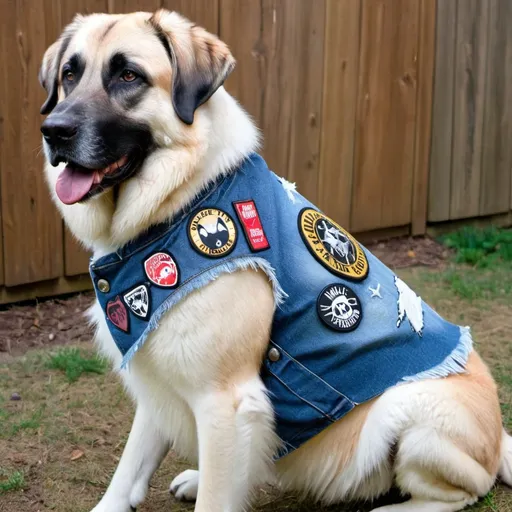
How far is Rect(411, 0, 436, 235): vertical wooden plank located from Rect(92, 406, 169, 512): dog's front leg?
13.1 feet

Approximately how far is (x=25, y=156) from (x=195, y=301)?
252 cm

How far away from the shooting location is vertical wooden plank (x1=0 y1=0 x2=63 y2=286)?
4.55 metres

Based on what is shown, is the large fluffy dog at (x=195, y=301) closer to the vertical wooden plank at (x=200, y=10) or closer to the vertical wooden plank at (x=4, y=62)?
the vertical wooden plank at (x=4, y=62)

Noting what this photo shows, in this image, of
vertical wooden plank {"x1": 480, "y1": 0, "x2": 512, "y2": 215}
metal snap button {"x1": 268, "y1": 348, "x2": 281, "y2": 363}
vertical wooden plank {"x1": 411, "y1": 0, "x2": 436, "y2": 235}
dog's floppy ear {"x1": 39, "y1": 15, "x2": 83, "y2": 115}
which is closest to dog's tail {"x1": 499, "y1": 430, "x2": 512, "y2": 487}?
metal snap button {"x1": 268, "y1": 348, "x2": 281, "y2": 363}

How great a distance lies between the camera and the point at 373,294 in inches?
111

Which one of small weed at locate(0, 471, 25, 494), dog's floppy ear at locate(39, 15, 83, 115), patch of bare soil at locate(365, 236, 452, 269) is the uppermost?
dog's floppy ear at locate(39, 15, 83, 115)

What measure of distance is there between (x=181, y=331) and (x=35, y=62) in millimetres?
2630

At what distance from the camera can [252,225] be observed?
2.63 metres

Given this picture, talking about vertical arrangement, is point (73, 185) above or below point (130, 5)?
below

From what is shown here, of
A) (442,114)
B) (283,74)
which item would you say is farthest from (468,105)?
(283,74)

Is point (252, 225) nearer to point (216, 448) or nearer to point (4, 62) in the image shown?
point (216, 448)

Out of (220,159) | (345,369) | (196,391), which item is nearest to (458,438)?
(345,369)

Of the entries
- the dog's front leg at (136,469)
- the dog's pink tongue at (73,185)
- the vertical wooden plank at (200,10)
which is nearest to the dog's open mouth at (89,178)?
the dog's pink tongue at (73,185)

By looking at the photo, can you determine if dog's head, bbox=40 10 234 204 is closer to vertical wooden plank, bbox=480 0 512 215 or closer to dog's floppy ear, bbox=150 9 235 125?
dog's floppy ear, bbox=150 9 235 125
